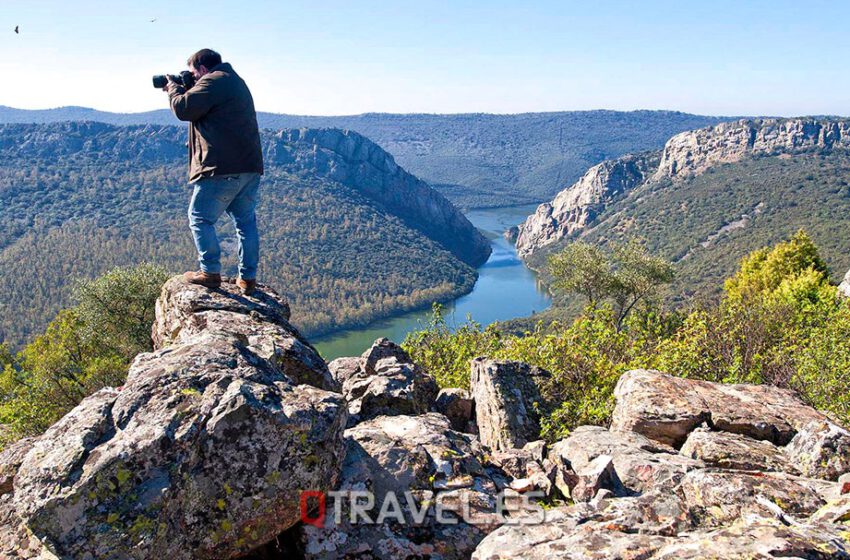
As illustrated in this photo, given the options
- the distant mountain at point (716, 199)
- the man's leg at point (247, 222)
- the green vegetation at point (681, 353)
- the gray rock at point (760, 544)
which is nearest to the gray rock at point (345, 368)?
the green vegetation at point (681, 353)

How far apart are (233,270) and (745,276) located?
282 feet

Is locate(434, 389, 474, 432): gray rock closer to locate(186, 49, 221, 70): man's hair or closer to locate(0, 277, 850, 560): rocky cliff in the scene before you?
locate(0, 277, 850, 560): rocky cliff

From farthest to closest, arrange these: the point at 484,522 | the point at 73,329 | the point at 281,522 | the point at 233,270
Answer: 1. the point at 233,270
2. the point at 73,329
3. the point at 484,522
4. the point at 281,522

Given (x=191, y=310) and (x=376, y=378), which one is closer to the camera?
(x=191, y=310)

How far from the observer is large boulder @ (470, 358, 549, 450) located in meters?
8.27

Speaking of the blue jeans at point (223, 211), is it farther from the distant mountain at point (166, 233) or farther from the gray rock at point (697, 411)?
the distant mountain at point (166, 233)

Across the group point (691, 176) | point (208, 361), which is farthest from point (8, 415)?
point (691, 176)

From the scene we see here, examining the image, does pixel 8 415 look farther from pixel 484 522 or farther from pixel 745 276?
pixel 745 276

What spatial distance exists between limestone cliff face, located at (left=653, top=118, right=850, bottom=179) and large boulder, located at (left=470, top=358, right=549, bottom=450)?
162 metres

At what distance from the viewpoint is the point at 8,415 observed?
16.3 m

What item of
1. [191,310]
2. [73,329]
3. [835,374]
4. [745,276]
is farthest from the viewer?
[745,276]

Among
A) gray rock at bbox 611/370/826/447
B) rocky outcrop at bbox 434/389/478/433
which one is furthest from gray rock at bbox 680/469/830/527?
rocky outcrop at bbox 434/389/478/433

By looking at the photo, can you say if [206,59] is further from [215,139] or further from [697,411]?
[697,411]

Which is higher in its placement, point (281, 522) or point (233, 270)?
point (281, 522)
